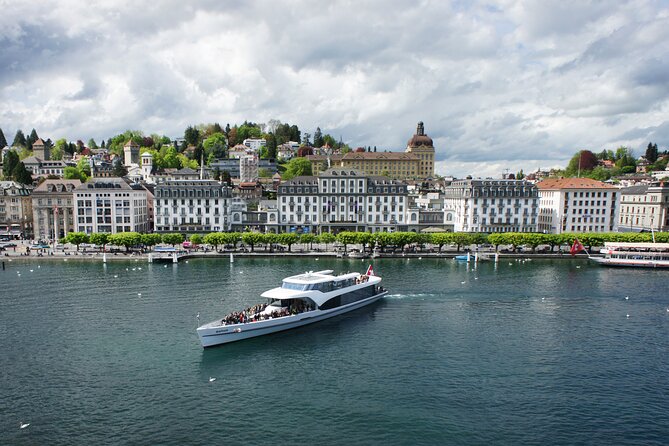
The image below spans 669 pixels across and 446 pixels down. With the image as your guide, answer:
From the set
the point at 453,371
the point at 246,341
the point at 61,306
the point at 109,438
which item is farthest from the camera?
the point at 61,306

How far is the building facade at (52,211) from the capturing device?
119m

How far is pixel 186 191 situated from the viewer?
11725cm

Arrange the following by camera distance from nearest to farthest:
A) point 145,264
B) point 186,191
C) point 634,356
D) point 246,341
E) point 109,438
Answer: point 109,438
point 634,356
point 246,341
point 145,264
point 186,191

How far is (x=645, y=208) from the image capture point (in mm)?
134750

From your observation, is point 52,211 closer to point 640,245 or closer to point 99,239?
point 99,239

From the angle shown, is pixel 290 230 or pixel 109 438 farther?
pixel 290 230

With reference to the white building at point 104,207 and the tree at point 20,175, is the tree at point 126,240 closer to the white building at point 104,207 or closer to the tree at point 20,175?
the white building at point 104,207

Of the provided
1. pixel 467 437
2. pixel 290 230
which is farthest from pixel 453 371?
pixel 290 230

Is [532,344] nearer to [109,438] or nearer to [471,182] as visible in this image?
[109,438]

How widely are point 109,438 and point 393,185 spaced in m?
97.2

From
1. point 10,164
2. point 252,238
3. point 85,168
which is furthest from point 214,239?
point 85,168

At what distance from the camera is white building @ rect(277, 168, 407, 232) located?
120188mm

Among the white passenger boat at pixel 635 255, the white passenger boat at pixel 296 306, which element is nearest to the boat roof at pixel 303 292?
the white passenger boat at pixel 296 306

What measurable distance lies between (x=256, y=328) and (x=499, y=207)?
286 feet
